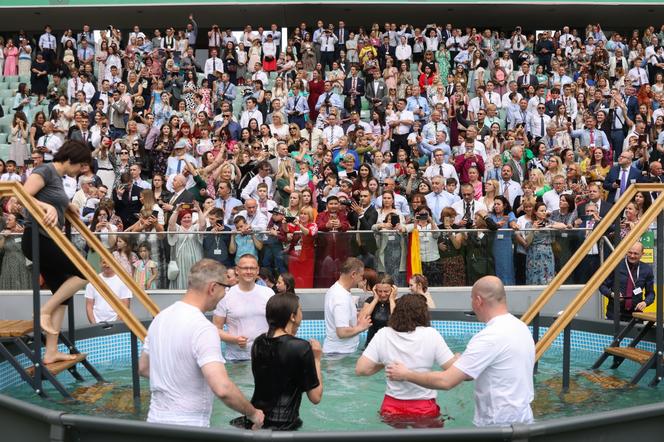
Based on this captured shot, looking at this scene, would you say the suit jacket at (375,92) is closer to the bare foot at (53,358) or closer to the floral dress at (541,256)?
the floral dress at (541,256)

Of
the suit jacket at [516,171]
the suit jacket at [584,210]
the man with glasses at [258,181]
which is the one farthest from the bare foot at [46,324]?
the suit jacket at [516,171]

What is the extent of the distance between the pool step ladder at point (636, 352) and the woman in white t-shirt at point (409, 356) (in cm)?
312

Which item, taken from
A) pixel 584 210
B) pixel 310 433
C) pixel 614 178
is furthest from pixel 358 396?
pixel 614 178

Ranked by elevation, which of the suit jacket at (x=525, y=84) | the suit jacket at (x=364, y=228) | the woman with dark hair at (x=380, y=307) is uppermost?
the suit jacket at (x=525, y=84)

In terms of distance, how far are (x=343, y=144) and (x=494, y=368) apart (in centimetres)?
1325

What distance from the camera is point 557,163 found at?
19.5m

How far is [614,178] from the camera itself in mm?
19078

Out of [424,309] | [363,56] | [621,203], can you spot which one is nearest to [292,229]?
[621,203]

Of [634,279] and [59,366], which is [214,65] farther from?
[59,366]

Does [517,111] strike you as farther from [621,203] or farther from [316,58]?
[621,203]

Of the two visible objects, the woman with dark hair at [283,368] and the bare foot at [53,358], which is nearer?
the woman with dark hair at [283,368]

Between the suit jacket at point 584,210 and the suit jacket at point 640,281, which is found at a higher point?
the suit jacket at point 584,210

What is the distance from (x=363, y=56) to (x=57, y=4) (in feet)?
34.7

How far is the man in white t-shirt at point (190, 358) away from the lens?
653 centimetres
